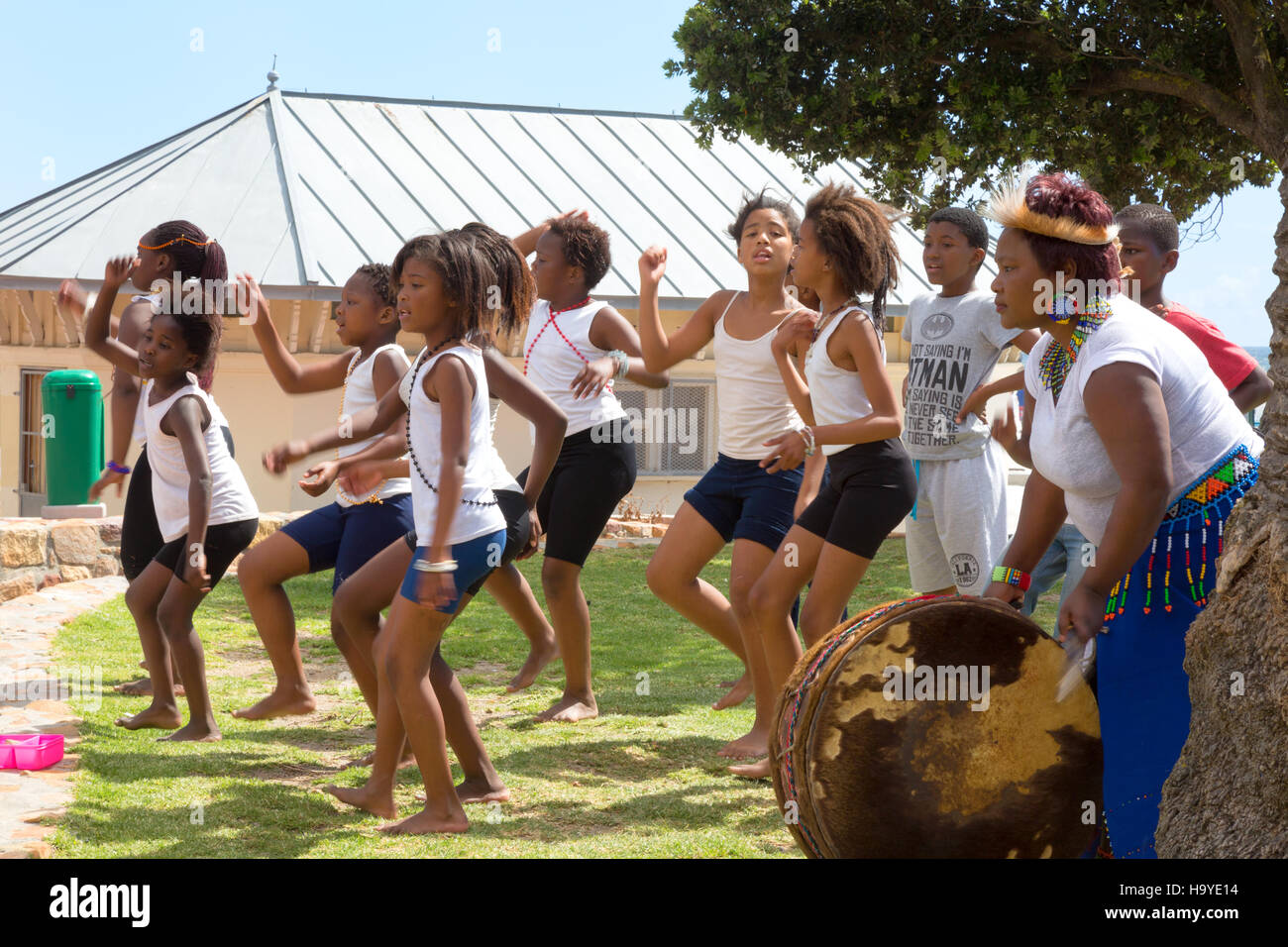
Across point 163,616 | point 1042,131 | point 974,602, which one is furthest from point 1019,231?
point 1042,131

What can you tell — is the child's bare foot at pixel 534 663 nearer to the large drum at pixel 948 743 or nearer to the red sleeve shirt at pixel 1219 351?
the large drum at pixel 948 743

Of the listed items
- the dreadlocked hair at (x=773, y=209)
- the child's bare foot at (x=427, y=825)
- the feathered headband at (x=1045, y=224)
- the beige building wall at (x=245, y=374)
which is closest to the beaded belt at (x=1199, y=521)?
the feathered headband at (x=1045, y=224)

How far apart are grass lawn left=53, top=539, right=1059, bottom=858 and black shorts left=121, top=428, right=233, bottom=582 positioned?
28.7 inches

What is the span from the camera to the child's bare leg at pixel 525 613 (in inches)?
235

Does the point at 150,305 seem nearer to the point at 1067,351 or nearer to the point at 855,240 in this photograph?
the point at 855,240

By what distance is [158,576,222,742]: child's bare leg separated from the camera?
5277 mm

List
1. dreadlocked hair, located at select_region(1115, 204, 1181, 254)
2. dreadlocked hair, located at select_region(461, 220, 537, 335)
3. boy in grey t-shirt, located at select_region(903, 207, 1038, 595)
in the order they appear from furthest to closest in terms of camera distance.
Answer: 1. boy in grey t-shirt, located at select_region(903, 207, 1038, 595)
2. dreadlocked hair, located at select_region(1115, 204, 1181, 254)
3. dreadlocked hair, located at select_region(461, 220, 537, 335)

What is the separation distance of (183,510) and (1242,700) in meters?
4.21

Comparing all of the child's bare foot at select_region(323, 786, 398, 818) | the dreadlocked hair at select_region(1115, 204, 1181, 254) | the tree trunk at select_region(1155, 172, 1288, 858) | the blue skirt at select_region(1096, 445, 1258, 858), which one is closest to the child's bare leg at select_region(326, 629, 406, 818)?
the child's bare foot at select_region(323, 786, 398, 818)

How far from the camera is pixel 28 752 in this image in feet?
15.8

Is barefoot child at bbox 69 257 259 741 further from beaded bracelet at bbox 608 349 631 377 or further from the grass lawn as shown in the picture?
beaded bracelet at bbox 608 349 631 377

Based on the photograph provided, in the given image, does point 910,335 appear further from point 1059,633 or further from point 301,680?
point 301,680

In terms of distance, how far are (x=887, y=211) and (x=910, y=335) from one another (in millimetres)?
615

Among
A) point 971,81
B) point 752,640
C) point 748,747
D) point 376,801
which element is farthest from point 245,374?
point 376,801
